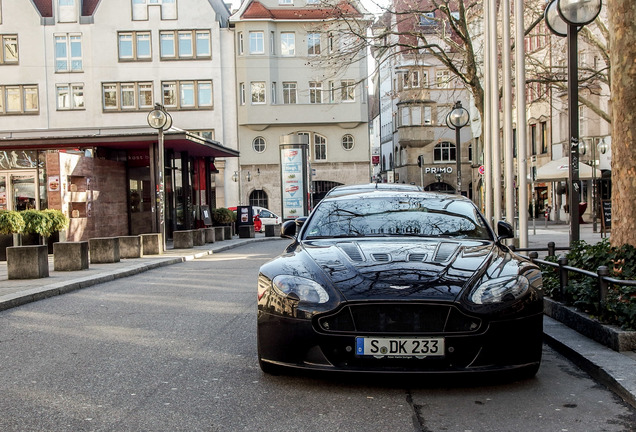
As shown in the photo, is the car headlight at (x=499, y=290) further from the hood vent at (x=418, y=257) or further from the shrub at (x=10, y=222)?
the shrub at (x=10, y=222)

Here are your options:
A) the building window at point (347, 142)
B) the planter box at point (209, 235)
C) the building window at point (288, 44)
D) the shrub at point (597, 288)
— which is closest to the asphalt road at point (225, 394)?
the shrub at point (597, 288)

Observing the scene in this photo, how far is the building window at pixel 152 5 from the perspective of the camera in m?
51.8

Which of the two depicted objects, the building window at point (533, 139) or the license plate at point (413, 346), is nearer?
the license plate at point (413, 346)

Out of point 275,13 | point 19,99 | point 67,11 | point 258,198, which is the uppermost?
point 275,13

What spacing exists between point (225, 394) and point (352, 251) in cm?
149

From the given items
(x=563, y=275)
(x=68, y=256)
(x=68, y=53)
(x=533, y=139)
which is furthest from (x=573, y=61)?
(x=68, y=53)

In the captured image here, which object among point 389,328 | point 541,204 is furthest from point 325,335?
point 541,204

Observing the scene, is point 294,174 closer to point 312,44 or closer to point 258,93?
point 258,93

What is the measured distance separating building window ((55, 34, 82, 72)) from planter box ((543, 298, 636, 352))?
49.1 m

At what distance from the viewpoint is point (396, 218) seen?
6.89 metres

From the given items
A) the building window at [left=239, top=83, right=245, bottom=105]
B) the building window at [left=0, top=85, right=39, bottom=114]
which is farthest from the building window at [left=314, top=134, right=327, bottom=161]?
the building window at [left=0, top=85, right=39, bottom=114]

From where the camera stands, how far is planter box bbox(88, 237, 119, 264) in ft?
57.1

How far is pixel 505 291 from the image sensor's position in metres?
5.27

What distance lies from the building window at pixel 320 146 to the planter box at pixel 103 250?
125 ft
